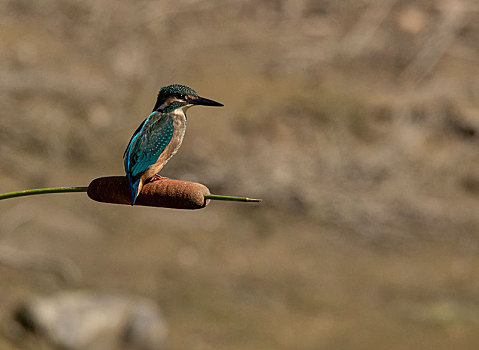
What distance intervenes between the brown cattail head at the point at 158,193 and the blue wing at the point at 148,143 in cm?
22

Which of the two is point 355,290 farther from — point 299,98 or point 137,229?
point 299,98

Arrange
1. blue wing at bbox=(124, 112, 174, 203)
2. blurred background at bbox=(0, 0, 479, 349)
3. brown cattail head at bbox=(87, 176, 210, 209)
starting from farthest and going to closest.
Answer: blurred background at bbox=(0, 0, 479, 349) → blue wing at bbox=(124, 112, 174, 203) → brown cattail head at bbox=(87, 176, 210, 209)

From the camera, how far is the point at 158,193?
71.8 inches

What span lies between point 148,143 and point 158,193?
756mm

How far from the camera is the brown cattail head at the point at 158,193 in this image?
1716 mm

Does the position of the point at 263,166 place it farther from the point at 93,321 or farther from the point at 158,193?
the point at 158,193

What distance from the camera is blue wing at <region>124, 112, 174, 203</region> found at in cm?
235

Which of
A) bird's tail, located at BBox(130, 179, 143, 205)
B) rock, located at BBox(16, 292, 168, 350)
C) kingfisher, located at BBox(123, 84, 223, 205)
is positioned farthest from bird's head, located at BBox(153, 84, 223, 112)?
rock, located at BBox(16, 292, 168, 350)

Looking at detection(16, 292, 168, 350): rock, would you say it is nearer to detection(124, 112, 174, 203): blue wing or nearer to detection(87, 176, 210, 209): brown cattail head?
detection(124, 112, 174, 203): blue wing

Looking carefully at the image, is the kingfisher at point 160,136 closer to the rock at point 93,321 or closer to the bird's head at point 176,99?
the bird's head at point 176,99

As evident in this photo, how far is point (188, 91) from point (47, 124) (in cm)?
681

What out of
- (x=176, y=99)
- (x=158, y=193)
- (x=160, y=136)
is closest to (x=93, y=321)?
(x=176, y=99)

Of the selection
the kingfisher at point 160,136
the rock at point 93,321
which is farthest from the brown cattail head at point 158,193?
the rock at point 93,321

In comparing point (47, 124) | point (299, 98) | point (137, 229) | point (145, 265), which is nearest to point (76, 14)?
point (47, 124)
